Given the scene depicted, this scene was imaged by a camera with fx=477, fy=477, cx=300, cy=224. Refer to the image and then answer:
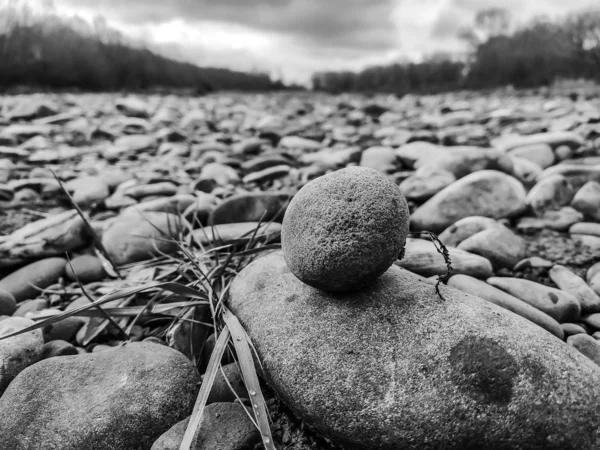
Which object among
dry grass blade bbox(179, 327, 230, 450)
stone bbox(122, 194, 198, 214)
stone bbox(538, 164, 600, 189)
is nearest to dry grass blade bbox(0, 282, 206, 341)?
dry grass blade bbox(179, 327, 230, 450)

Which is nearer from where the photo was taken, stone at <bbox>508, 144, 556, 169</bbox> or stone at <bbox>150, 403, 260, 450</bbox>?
stone at <bbox>150, 403, 260, 450</bbox>

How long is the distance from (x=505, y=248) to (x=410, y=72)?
801 inches

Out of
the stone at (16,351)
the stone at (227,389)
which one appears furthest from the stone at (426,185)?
the stone at (16,351)

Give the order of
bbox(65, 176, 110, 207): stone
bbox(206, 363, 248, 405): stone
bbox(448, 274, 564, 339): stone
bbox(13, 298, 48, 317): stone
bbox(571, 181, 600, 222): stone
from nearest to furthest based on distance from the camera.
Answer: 1. bbox(206, 363, 248, 405): stone
2. bbox(448, 274, 564, 339): stone
3. bbox(13, 298, 48, 317): stone
4. bbox(571, 181, 600, 222): stone
5. bbox(65, 176, 110, 207): stone

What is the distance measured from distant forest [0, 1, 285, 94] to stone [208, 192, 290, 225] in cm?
1264

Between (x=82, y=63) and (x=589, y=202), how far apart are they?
15.9m

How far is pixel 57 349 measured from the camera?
2.06m

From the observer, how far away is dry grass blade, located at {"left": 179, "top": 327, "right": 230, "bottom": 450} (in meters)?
1.47

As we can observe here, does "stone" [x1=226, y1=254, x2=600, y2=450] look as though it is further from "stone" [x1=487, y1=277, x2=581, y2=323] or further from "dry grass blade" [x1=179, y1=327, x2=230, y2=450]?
"stone" [x1=487, y1=277, x2=581, y2=323]

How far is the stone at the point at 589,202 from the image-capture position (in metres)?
3.05

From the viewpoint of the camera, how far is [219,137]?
6.67 m

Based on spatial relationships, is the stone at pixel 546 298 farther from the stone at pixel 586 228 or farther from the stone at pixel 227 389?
the stone at pixel 227 389

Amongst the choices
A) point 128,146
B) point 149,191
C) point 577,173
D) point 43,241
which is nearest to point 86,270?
point 43,241

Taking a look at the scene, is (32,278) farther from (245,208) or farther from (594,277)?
(594,277)
